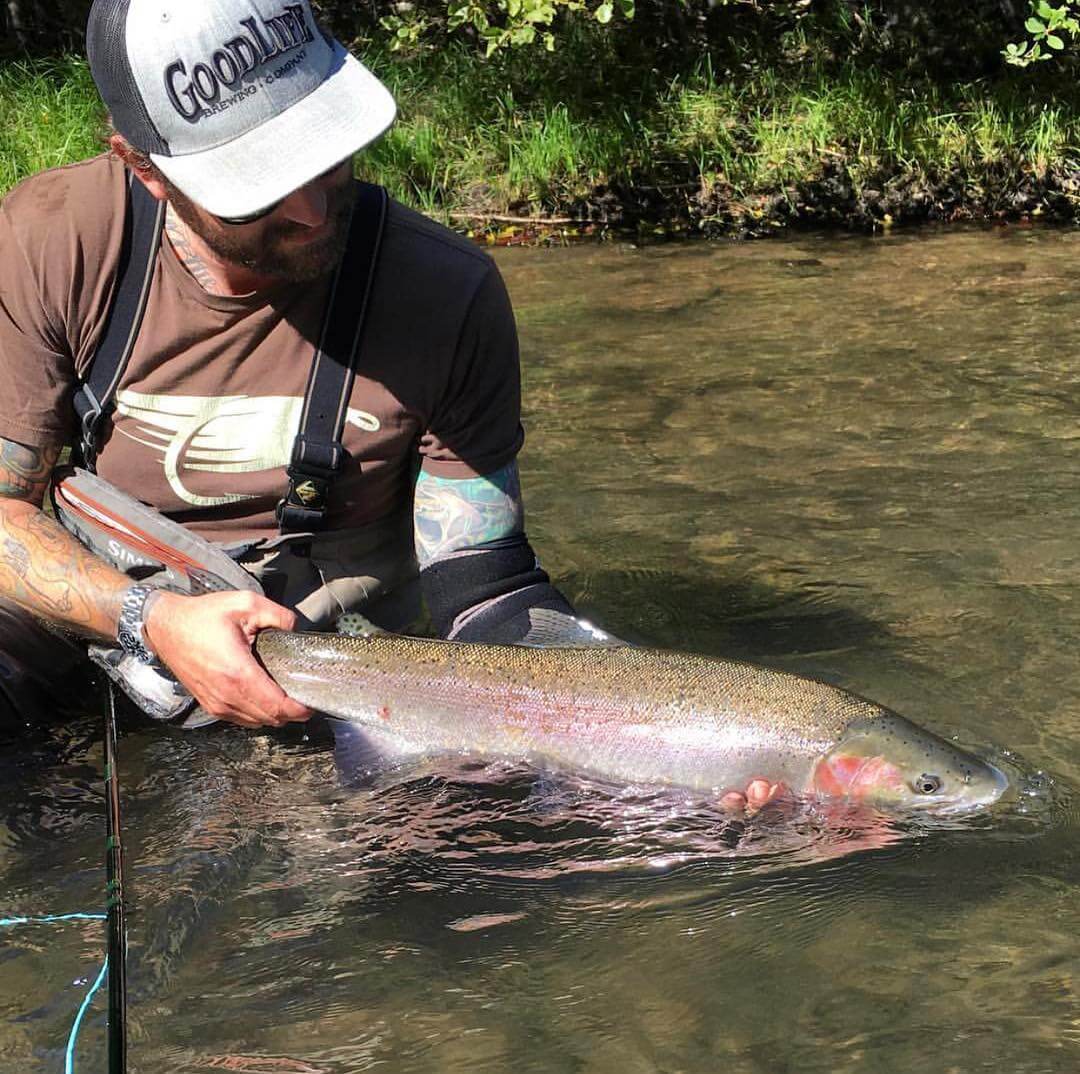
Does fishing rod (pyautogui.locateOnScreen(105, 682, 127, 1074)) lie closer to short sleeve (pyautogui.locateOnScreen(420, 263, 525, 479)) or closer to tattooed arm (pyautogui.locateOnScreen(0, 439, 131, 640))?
tattooed arm (pyautogui.locateOnScreen(0, 439, 131, 640))

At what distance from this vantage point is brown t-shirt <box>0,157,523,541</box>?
3418mm

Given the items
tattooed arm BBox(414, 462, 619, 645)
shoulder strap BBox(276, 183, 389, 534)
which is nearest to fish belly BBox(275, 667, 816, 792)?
tattooed arm BBox(414, 462, 619, 645)

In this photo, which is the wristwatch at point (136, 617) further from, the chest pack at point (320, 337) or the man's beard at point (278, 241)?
the man's beard at point (278, 241)

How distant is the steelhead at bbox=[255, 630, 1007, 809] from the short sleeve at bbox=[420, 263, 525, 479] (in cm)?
46

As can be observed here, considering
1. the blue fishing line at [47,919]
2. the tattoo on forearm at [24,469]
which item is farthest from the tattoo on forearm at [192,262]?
the blue fishing line at [47,919]

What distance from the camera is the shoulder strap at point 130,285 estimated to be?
3.45m

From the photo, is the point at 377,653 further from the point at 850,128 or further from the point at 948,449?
the point at 850,128

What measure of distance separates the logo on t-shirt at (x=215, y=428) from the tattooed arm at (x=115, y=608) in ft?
0.78

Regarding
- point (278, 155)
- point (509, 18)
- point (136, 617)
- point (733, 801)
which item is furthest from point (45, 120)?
point (733, 801)

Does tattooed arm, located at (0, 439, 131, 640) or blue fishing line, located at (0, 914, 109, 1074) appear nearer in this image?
blue fishing line, located at (0, 914, 109, 1074)

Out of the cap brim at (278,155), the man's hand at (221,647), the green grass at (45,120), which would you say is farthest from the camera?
the green grass at (45,120)

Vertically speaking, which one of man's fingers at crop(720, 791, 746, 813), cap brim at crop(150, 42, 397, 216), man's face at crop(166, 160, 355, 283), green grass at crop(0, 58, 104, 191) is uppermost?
cap brim at crop(150, 42, 397, 216)

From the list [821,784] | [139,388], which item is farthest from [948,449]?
[139,388]

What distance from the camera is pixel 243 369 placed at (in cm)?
352
